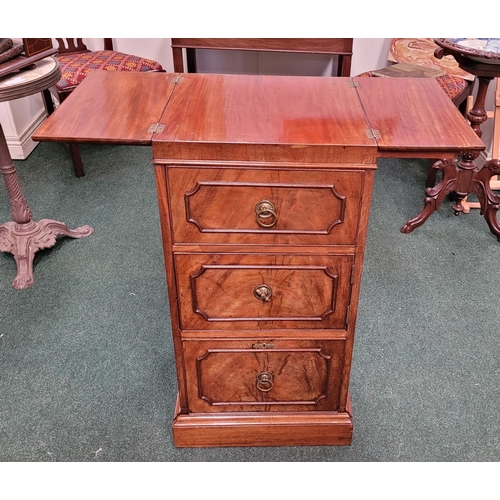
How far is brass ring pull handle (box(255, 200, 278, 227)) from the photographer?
1392 mm

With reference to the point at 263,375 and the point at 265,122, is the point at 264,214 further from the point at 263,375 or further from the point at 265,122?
the point at 263,375

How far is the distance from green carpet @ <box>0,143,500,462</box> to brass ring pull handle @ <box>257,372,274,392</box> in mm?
249

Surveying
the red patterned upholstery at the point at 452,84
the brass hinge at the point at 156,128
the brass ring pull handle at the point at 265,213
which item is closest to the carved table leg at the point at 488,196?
the red patterned upholstery at the point at 452,84

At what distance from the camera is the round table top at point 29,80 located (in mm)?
2172

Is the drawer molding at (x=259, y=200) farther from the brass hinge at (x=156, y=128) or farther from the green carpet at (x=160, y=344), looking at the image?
the green carpet at (x=160, y=344)

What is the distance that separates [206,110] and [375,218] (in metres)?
1.82

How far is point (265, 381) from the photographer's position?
5.73 feet

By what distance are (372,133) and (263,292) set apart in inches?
20.6

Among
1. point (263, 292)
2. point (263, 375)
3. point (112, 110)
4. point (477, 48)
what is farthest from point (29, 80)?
point (477, 48)

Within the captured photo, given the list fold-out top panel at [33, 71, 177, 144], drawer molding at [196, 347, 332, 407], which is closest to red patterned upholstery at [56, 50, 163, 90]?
fold-out top panel at [33, 71, 177, 144]

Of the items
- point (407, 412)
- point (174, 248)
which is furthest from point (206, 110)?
point (407, 412)

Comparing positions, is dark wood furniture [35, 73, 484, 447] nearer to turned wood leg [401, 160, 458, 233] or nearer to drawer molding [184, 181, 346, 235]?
drawer molding [184, 181, 346, 235]

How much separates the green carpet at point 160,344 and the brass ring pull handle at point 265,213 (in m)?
0.87

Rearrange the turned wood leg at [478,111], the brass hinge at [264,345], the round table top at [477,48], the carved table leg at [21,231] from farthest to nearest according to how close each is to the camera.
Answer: the turned wood leg at [478,111] → the carved table leg at [21,231] → the round table top at [477,48] → the brass hinge at [264,345]
